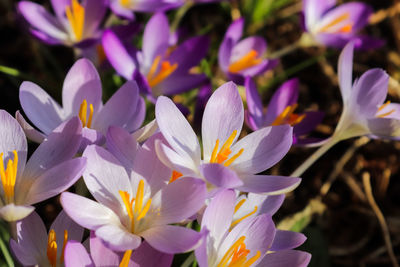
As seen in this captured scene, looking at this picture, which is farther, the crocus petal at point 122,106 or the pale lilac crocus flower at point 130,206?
the crocus petal at point 122,106

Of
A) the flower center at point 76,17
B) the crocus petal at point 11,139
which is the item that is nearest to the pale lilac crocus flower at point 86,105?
the crocus petal at point 11,139

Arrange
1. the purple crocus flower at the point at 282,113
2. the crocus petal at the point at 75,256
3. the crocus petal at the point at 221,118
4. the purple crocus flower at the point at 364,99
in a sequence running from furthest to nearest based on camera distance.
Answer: the purple crocus flower at the point at 282,113 → the purple crocus flower at the point at 364,99 → the crocus petal at the point at 221,118 → the crocus petal at the point at 75,256

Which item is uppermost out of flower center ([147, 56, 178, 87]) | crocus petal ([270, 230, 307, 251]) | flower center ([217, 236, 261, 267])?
flower center ([147, 56, 178, 87])

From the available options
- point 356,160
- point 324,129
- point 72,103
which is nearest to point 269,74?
point 324,129

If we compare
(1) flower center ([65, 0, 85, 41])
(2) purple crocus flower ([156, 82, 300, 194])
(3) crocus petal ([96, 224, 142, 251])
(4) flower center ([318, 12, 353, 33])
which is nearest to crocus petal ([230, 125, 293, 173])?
(2) purple crocus flower ([156, 82, 300, 194])

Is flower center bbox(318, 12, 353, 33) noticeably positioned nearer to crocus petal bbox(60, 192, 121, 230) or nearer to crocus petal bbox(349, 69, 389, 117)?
crocus petal bbox(349, 69, 389, 117)

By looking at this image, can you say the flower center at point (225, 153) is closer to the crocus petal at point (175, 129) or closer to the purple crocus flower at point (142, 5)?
the crocus petal at point (175, 129)

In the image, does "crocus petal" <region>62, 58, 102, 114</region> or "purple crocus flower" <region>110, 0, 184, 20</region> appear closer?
"crocus petal" <region>62, 58, 102, 114</region>

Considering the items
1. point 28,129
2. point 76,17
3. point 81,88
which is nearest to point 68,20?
point 76,17
